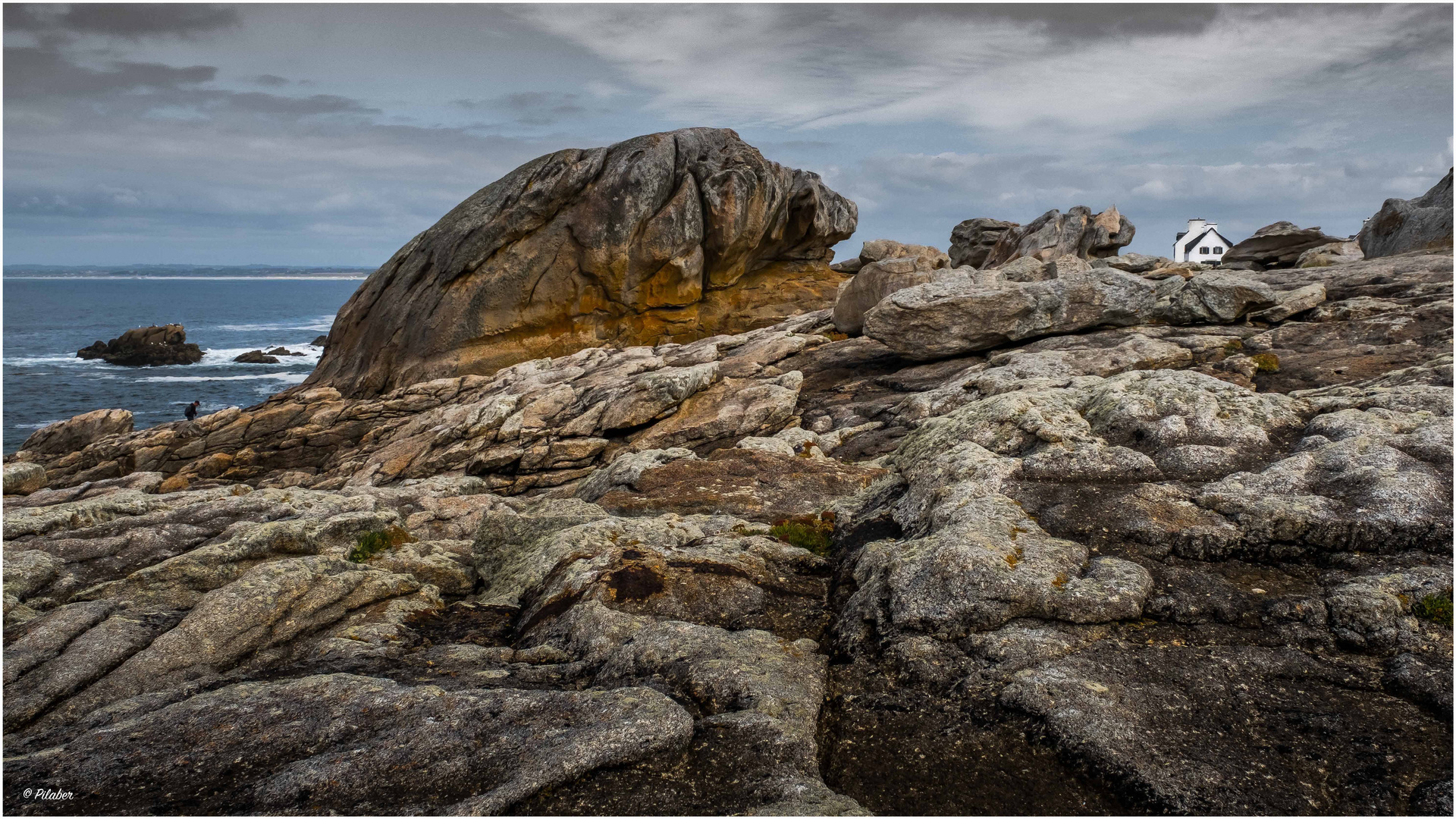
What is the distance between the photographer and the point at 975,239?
96062 millimetres

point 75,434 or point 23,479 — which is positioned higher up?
point 75,434

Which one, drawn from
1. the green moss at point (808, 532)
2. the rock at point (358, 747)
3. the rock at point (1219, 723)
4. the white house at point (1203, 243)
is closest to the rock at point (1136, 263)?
the green moss at point (808, 532)

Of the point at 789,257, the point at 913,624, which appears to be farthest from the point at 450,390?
the point at 913,624

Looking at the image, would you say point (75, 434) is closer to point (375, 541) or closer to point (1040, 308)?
point (375, 541)

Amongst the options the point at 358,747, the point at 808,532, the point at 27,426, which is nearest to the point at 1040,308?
the point at 808,532

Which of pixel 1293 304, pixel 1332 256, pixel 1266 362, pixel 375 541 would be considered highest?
pixel 1332 256

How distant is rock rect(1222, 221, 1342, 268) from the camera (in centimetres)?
7350

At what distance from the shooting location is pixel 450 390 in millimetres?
46344

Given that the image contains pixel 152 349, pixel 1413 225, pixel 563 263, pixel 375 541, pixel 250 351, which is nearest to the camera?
pixel 375 541

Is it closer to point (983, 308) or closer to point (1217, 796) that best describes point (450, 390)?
point (983, 308)

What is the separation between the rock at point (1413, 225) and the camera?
4447cm

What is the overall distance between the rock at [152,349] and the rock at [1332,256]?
144 m

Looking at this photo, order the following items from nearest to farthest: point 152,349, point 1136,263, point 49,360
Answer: point 1136,263, point 152,349, point 49,360

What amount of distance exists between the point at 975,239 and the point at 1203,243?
2907 inches
